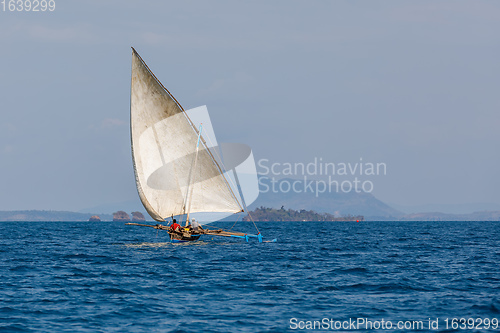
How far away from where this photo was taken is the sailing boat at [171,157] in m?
50.5

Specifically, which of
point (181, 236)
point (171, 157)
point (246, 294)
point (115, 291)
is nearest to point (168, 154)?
point (171, 157)

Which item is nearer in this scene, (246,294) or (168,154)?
(246,294)

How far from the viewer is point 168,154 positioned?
51500mm

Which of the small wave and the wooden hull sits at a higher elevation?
the wooden hull

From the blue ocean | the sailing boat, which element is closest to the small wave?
the blue ocean

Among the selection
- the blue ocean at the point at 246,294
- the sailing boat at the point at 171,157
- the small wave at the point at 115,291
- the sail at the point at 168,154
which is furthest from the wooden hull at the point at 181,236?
the small wave at the point at 115,291

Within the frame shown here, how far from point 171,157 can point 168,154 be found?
39 cm

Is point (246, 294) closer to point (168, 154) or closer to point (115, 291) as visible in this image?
point (115, 291)

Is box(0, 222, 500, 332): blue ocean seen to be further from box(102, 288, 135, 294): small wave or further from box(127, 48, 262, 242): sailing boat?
box(127, 48, 262, 242): sailing boat

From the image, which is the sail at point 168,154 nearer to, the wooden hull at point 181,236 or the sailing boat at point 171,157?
the sailing boat at point 171,157

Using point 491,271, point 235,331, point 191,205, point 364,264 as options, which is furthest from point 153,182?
point 235,331

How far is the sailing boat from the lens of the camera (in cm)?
5053

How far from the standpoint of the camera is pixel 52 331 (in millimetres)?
20156

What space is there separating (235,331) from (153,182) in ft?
109
